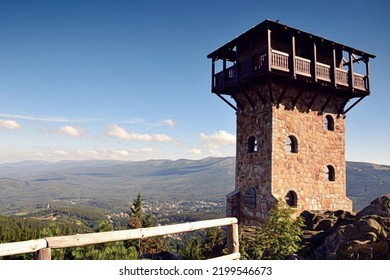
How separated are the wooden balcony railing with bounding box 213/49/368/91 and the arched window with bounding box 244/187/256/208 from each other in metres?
5.64

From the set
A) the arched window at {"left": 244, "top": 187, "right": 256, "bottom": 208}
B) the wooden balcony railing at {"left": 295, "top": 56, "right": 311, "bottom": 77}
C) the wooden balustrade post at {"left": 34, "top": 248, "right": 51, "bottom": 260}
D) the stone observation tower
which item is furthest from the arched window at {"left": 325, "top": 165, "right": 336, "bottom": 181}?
the wooden balustrade post at {"left": 34, "top": 248, "right": 51, "bottom": 260}

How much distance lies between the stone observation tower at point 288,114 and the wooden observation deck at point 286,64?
0.15ft

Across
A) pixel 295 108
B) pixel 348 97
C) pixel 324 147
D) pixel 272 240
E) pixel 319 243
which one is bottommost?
pixel 319 243

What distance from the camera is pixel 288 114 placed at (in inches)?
586

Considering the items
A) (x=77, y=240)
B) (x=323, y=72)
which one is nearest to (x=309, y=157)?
(x=323, y=72)

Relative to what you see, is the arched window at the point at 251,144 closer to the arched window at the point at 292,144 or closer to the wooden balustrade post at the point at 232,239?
the arched window at the point at 292,144

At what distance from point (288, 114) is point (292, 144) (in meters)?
1.65

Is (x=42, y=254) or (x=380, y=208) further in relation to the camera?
(x=380, y=208)

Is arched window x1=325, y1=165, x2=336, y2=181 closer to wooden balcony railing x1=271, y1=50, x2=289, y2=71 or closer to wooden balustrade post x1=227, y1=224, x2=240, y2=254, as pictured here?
wooden balcony railing x1=271, y1=50, x2=289, y2=71

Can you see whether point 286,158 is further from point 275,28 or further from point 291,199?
point 275,28

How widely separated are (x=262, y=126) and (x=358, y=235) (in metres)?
7.17
